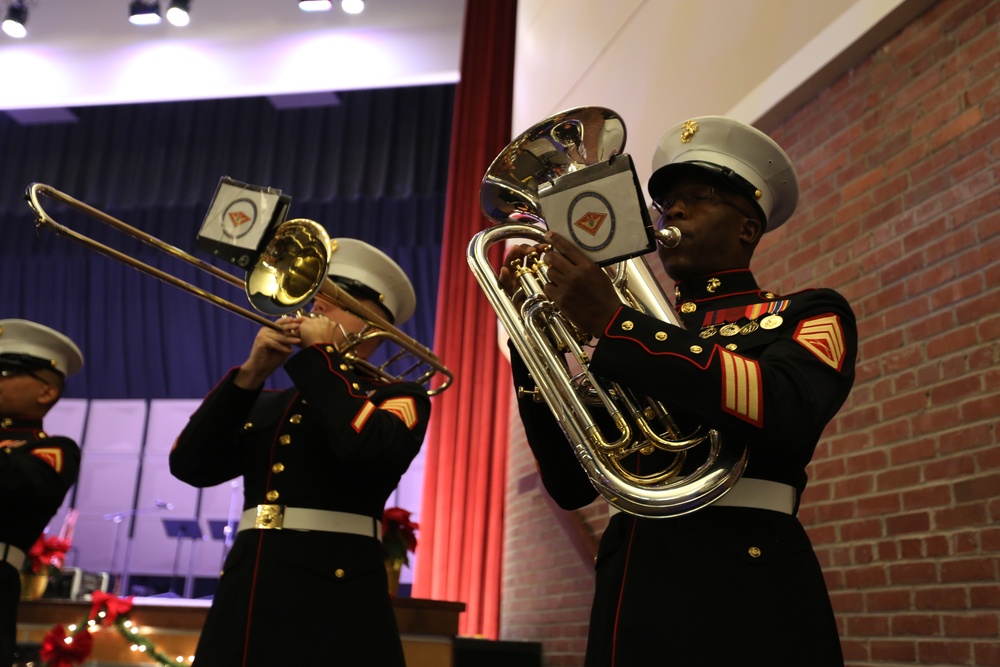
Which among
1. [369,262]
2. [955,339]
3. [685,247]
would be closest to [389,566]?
[369,262]

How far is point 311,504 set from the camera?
229 centimetres

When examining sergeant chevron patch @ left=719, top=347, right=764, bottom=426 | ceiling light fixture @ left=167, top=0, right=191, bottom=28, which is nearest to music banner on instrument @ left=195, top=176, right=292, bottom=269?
sergeant chevron patch @ left=719, top=347, right=764, bottom=426

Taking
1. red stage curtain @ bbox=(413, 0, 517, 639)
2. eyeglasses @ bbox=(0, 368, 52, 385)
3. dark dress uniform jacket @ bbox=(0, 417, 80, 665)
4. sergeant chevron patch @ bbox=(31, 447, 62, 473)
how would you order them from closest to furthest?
dark dress uniform jacket @ bbox=(0, 417, 80, 665)
sergeant chevron patch @ bbox=(31, 447, 62, 473)
eyeglasses @ bbox=(0, 368, 52, 385)
red stage curtain @ bbox=(413, 0, 517, 639)

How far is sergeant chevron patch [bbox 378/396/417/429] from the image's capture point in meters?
2.42

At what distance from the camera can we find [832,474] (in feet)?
11.0

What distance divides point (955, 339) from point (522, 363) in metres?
1.63

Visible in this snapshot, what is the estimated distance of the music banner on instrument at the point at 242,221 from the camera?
242 centimetres

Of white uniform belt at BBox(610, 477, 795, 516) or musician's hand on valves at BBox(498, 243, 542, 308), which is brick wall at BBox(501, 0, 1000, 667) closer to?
white uniform belt at BBox(610, 477, 795, 516)

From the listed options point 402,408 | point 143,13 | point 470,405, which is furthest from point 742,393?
point 143,13

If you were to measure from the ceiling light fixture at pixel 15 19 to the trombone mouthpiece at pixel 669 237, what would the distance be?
30.3ft

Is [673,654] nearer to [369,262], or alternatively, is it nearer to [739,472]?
[739,472]

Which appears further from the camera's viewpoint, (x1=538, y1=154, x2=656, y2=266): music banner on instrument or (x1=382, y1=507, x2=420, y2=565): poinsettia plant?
(x1=382, y1=507, x2=420, y2=565): poinsettia plant

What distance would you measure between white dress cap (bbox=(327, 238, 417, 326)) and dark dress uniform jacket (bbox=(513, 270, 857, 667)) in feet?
4.44

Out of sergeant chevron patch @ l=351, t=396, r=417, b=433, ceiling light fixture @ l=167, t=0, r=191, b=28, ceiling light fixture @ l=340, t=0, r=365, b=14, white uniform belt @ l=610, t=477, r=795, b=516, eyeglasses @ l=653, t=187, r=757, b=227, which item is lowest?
white uniform belt @ l=610, t=477, r=795, b=516
